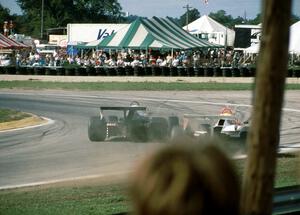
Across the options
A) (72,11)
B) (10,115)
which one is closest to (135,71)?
(72,11)

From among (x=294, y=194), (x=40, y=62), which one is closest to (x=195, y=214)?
(x=294, y=194)

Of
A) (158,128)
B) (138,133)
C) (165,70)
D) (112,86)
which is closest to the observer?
(158,128)

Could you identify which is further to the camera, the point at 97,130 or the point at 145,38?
the point at 145,38

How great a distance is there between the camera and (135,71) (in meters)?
40.2

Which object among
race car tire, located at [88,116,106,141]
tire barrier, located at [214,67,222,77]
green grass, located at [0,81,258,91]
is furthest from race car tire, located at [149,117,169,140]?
tire barrier, located at [214,67,222,77]

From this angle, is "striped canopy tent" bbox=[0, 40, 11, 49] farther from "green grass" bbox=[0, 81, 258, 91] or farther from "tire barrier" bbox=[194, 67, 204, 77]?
"tire barrier" bbox=[194, 67, 204, 77]

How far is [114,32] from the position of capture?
153 ft

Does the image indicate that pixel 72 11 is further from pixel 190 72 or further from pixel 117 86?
pixel 117 86

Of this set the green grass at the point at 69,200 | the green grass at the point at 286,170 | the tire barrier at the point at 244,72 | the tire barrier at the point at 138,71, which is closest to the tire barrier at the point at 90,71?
the tire barrier at the point at 138,71

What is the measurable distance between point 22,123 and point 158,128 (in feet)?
20.2

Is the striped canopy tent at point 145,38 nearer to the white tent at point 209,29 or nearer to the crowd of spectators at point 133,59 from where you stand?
the crowd of spectators at point 133,59

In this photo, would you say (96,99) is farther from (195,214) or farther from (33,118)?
(195,214)

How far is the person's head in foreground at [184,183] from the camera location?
153 cm

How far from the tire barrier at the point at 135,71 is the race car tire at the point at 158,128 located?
25783mm
